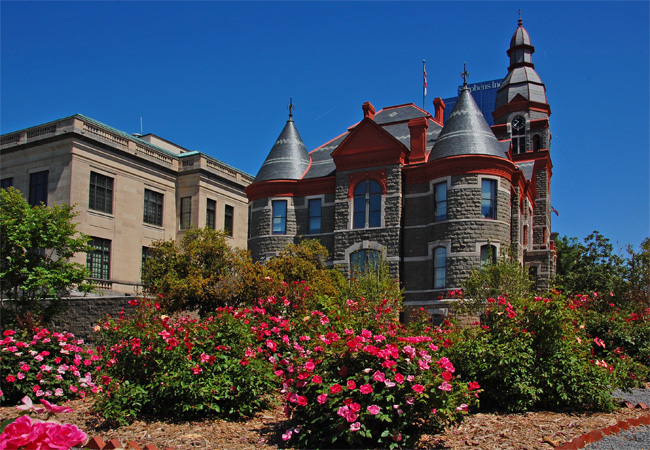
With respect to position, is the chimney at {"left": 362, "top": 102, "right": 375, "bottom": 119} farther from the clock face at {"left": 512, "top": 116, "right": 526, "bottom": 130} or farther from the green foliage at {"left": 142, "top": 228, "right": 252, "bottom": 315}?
the green foliage at {"left": 142, "top": 228, "right": 252, "bottom": 315}

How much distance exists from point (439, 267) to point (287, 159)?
11473mm

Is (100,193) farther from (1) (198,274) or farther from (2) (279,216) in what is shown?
(1) (198,274)

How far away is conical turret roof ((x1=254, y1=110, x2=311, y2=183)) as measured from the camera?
34625 mm

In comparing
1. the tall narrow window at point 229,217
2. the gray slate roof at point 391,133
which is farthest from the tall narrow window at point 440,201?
the tall narrow window at point 229,217

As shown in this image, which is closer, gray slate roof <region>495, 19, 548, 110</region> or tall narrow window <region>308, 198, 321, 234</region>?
tall narrow window <region>308, 198, 321, 234</region>

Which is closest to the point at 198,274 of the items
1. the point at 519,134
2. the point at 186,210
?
the point at 186,210

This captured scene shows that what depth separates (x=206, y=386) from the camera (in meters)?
9.99

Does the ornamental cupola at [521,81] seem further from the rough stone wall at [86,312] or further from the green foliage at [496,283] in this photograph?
the rough stone wall at [86,312]

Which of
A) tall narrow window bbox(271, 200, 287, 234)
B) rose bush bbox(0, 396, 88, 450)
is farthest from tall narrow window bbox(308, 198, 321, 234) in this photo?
rose bush bbox(0, 396, 88, 450)

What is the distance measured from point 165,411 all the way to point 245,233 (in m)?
39.3

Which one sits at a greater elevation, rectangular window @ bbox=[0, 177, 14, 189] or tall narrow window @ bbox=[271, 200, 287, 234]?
rectangular window @ bbox=[0, 177, 14, 189]

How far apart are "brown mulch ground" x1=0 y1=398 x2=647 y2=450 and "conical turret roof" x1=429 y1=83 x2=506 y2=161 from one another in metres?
19.9

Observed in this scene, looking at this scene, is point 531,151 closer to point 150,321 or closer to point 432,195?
point 432,195

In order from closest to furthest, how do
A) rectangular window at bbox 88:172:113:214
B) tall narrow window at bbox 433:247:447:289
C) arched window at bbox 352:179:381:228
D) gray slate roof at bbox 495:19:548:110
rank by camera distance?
tall narrow window at bbox 433:247:447:289 < arched window at bbox 352:179:381:228 < rectangular window at bbox 88:172:113:214 < gray slate roof at bbox 495:19:548:110
